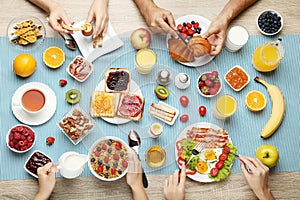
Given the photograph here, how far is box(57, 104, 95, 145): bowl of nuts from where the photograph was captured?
220cm

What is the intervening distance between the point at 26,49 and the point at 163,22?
0.71 m

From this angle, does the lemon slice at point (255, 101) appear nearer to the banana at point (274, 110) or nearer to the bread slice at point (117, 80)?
the banana at point (274, 110)

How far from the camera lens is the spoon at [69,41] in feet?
7.47

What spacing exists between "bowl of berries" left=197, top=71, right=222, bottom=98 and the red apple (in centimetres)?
33

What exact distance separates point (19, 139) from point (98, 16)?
2.36 ft

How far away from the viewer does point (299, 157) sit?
90.2 inches

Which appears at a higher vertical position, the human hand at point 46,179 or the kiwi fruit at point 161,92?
the kiwi fruit at point 161,92

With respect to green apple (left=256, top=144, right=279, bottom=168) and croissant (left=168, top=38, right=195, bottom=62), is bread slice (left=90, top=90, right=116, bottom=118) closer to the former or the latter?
croissant (left=168, top=38, right=195, bottom=62)

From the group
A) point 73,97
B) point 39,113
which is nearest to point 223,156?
point 73,97

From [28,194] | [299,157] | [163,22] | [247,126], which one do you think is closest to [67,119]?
[28,194]

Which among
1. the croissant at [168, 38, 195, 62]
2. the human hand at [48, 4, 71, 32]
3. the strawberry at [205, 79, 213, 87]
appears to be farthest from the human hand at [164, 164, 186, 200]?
the human hand at [48, 4, 71, 32]

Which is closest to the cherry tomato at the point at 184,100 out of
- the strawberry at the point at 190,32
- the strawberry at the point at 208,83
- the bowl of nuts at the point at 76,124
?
the strawberry at the point at 208,83

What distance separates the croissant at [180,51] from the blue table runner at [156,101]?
3 cm

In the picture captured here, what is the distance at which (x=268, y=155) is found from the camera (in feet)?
7.29
